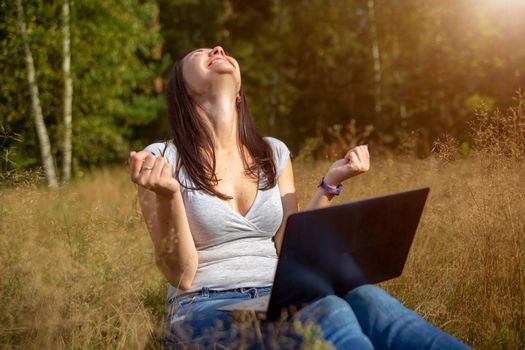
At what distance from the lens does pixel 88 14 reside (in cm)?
1023

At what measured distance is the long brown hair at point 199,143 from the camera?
2.34 meters

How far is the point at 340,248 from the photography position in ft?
5.58

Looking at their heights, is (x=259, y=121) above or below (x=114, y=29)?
below

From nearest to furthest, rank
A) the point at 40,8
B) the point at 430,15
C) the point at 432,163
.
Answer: the point at 432,163 < the point at 40,8 < the point at 430,15

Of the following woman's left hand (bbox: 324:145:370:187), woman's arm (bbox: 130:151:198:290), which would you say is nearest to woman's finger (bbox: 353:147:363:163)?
woman's left hand (bbox: 324:145:370:187)

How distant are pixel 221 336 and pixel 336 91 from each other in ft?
61.8

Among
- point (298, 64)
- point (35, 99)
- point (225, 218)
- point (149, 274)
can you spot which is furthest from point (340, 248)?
point (298, 64)

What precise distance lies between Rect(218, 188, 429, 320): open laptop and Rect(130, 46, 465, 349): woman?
54 millimetres

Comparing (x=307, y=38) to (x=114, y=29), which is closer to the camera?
(x=114, y=29)

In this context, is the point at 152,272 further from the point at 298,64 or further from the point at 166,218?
the point at 298,64

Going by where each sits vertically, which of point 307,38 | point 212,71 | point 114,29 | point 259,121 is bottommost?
point 259,121

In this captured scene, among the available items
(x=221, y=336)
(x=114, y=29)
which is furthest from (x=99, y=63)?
(x=221, y=336)

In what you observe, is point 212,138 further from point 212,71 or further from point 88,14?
point 88,14

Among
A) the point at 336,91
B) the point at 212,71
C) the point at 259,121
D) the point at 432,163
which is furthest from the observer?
the point at 336,91
